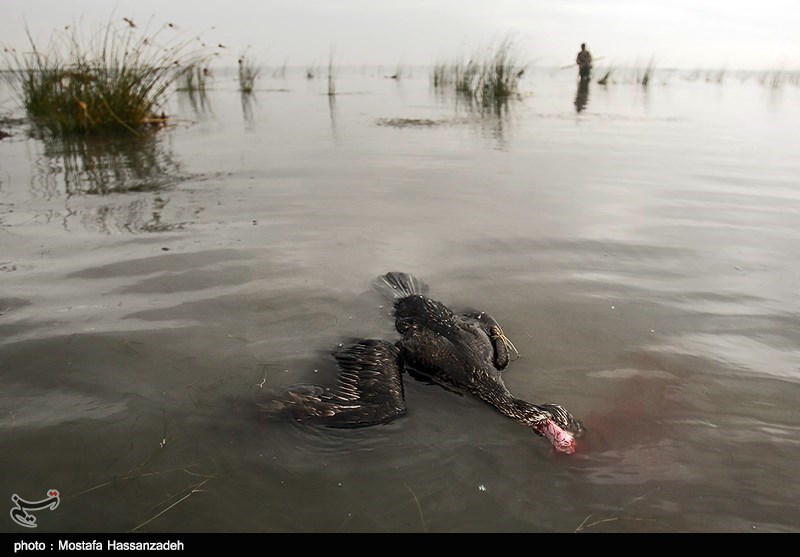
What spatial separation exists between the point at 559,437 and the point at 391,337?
136cm

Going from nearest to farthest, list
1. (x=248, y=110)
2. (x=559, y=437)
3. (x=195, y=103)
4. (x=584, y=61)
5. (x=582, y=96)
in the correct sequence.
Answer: (x=559, y=437) → (x=248, y=110) → (x=195, y=103) → (x=582, y=96) → (x=584, y=61)

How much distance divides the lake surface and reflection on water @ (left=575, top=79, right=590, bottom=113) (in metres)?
8.53

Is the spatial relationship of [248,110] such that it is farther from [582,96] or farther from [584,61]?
[584,61]

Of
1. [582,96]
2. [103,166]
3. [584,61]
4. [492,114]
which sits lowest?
[103,166]

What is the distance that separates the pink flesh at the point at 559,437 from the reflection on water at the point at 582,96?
14.2 m

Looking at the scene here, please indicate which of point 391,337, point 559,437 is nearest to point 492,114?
point 391,337

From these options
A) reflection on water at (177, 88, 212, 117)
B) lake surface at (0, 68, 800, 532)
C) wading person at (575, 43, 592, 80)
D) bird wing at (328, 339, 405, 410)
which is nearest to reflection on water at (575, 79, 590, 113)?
wading person at (575, 43, 592, 80)

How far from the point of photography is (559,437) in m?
2.55

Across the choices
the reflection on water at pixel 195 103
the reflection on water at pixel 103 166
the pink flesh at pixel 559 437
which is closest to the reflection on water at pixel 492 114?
the reflection on water at pixel 103 166

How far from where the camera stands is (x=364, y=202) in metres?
6.45

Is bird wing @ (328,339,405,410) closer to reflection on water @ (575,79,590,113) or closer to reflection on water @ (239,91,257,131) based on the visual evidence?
reflection on water @ (239,91,257,131)

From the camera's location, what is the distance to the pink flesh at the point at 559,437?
2.54 metres

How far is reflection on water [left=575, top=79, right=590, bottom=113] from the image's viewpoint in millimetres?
16250
